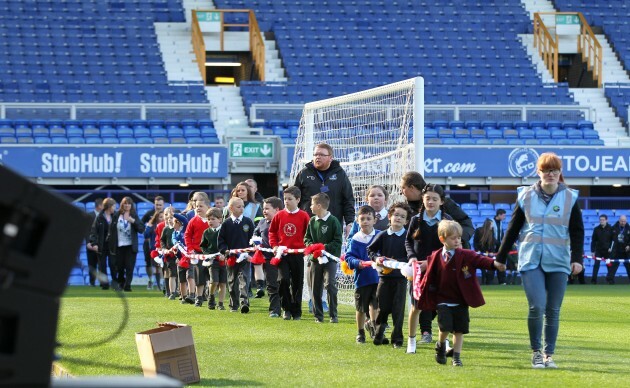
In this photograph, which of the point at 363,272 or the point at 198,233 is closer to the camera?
the point at 363,272

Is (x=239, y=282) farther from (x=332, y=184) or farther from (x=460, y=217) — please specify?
(x=460, y=217)

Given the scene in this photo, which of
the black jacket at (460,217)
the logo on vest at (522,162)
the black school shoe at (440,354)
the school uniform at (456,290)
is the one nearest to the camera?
the school uniform at (456,290)

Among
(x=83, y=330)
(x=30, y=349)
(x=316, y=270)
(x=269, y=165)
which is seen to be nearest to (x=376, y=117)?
(x=316, y=270)

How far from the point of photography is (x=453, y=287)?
10.3 m

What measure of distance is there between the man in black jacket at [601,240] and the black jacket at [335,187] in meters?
14.3

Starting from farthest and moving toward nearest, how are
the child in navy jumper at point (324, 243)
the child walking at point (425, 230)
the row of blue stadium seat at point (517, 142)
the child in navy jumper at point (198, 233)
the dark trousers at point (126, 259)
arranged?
the row of blue stadium seat at point (517, 142) < the dark trousers at point (126, 259) < the child in navy jumper at point (198, 233) < the child in navy jumper at point (324, 243) < the child walking at point (425, 230)

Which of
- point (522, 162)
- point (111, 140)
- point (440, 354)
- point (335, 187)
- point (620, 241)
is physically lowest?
point (440, 354)

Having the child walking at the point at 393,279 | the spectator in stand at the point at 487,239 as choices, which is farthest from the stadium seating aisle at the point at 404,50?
the child walking at the point at 393,279

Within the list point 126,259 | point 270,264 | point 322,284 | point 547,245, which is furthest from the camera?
point 126,259

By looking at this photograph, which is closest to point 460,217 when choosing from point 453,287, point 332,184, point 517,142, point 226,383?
point 453,287

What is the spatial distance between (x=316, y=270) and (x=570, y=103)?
895 inches

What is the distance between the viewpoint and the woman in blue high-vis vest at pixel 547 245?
1002 centimetres

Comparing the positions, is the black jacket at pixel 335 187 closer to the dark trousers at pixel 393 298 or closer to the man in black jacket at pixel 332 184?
the man in black jacket at pixel 332 184

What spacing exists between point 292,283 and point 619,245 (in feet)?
49.3
